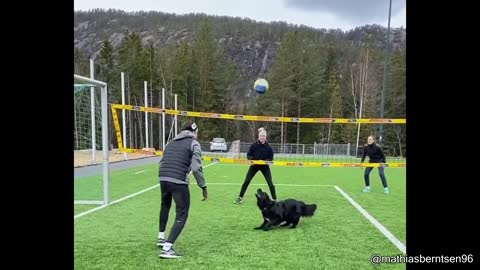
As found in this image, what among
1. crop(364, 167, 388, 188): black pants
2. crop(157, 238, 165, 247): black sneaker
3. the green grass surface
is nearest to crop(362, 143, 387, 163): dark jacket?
crop(364, 167, 388, 188): black pants

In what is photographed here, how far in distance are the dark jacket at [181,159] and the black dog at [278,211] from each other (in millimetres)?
1708

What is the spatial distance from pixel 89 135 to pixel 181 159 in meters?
11.6

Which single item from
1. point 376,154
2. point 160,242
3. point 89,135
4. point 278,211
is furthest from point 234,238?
point 89,135

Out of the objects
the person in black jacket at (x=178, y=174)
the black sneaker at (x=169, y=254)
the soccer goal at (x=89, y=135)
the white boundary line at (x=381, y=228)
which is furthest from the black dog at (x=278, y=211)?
the soccer goal at (x=89, y=135)

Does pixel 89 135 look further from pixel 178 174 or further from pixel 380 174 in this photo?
Answer: pixel 178 174

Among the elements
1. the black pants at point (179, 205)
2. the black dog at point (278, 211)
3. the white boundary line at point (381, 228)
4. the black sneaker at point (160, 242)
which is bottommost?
the white boundary line at point (381, 228)

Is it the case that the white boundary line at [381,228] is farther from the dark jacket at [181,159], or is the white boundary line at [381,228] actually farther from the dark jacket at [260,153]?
the dark jacket at [181,159]

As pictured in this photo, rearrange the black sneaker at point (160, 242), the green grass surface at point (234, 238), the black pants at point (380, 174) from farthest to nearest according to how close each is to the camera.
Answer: the black pants at point (380, 174) < the black sneaker at point (160, 242) < the green grass surface at point (234, 238)

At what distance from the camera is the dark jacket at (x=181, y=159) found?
19.2ft

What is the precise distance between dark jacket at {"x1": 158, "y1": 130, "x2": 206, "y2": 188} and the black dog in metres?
1.71
